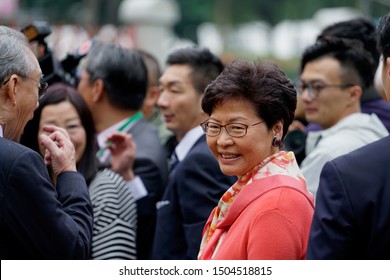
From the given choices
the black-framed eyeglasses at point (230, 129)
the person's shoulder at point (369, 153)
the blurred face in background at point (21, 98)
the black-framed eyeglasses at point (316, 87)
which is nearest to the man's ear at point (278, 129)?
the black-framed eyeglasses at point (230, 129)

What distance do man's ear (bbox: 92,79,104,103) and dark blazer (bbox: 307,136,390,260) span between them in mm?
3077

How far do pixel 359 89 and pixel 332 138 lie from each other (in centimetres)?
51

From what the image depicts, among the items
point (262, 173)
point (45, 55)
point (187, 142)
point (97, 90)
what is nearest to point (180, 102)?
point (187, 142)

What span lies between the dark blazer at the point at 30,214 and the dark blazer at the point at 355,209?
1021 mm

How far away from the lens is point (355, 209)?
274cm

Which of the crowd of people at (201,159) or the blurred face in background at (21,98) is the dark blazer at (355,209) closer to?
the crowd of people at (201,159)

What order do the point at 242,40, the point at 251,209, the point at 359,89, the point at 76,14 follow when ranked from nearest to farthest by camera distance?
the point at 251,209 → the point at 359,89 → the point at 76,14 → the point at 242,40

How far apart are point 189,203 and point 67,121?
908 millimetres

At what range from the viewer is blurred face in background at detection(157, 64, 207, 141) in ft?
17.6

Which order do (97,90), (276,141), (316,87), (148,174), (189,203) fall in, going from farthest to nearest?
(97,90) → (148,174) → (316,87) → (189,203) → (276,141)

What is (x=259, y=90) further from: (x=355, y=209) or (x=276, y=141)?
(x=355, y=209)

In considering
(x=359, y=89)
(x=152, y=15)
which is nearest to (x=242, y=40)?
(x=152, y=15)

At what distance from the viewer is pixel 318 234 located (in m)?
2.82

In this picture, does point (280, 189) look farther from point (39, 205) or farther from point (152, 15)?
point (152, 15)
